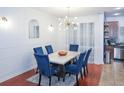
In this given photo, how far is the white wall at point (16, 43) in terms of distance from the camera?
3.77 metres

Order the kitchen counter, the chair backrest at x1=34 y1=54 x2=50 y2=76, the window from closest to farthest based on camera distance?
the chair backrest at x1=34 y1=54 x2=50 y2=76
the window
the kitchen counter

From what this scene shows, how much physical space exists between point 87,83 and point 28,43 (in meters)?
2.48

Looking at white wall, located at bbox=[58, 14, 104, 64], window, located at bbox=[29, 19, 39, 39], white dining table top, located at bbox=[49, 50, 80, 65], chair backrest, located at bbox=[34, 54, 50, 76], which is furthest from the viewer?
white wall, located at bbox=[58, 14, 104, 64]

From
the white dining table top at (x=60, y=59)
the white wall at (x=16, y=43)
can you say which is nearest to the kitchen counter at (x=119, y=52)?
the white dining table top at (x=60, y=59)

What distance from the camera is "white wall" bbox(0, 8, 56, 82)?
3.77m

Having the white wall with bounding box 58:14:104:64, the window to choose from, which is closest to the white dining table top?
the window

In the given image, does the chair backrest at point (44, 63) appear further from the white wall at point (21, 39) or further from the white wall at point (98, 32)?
the white wall at point (98, 32)

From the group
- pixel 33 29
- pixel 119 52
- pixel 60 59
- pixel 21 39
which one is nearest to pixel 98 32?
pixel 119 52

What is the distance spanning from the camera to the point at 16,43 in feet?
13.9

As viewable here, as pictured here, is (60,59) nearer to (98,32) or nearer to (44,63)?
(44,63)

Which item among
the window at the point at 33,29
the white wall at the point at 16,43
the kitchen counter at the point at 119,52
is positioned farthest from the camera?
the kitchen counter at the point at 119,52

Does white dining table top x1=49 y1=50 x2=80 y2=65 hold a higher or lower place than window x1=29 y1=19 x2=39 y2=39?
lower

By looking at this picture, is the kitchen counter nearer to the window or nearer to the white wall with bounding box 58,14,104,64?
the white wall with bounding box 58,14,104,64
